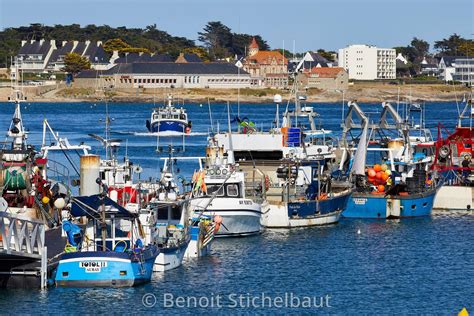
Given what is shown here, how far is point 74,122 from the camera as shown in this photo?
144m

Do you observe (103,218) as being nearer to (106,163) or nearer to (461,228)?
(106,163)

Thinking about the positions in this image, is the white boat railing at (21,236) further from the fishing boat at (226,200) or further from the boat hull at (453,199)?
the boat hull at (453,199)

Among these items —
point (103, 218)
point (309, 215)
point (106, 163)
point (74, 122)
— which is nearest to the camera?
point (103, 218)

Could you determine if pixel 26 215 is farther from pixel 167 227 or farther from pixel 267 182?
pixel 267 182

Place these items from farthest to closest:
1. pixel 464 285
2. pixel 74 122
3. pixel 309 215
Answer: pixel 74 122 → pixel 309 215 → pixel 464 285

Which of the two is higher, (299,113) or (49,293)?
(299,113)

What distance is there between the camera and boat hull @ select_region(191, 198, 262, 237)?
1848 inches

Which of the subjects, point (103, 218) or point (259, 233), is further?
point (259, 233)

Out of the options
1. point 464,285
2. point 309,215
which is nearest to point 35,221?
point 464,285

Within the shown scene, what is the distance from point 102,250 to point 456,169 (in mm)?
26943

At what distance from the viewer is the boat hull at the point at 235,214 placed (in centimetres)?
4694

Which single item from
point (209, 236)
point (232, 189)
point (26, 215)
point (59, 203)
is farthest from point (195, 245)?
point (26, 215)

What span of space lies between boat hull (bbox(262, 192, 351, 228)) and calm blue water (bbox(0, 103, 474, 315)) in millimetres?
453

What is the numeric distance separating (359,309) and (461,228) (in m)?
17.7
